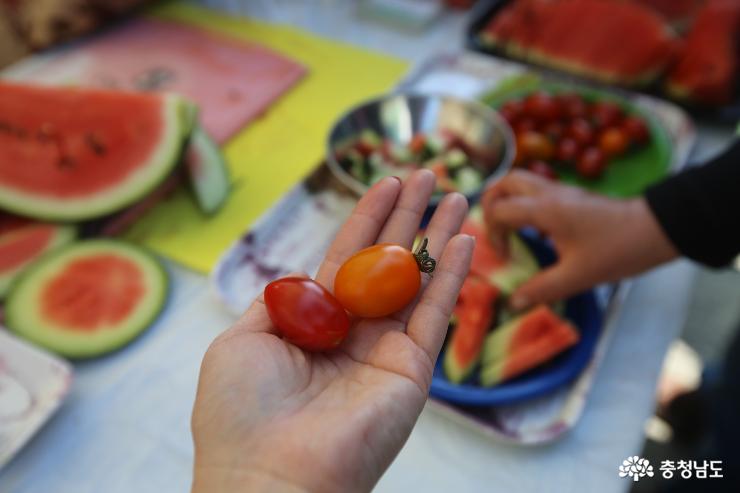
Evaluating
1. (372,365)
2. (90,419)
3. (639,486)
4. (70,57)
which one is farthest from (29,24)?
(639,486)

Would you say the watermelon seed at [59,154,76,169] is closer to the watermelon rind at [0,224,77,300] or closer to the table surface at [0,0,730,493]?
the watermelon rind at [0,224,77,300]

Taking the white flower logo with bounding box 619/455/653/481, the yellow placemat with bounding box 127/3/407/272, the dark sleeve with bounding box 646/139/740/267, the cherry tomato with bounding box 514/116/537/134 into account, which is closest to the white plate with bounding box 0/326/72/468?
the yellow placemat with bounding box 127/3/407/272

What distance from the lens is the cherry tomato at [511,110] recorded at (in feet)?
5.53

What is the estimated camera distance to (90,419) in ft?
3.51

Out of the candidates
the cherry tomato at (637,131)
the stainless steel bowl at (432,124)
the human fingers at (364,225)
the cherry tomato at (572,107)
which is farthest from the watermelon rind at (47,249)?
the cherry tomato at (637,131)

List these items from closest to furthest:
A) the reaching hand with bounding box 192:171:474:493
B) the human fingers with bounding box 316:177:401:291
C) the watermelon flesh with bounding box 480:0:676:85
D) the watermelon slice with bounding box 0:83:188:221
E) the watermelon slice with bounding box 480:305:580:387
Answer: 1. the reaching hand with bounding box 192:171:474:493
2. the human fingers with bounding box 316:177:401:291
3. the watermelon slice with bounding box 480:305:580:387
4. the watermelon slice with bounding box 0:83:188:221
5. the watermelon flesh with bounding box 480:0:676:85

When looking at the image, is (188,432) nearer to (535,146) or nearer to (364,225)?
(364,225)

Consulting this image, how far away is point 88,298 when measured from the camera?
3.97ft

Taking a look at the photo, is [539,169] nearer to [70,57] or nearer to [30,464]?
[30,464]

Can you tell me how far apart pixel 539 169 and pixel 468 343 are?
2.18 ft

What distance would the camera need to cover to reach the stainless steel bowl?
4.92ft

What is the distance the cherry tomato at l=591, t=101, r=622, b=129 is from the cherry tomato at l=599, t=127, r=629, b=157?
53mm

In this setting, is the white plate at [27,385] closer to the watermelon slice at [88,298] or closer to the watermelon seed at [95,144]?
the watermelon slice at [88,298]

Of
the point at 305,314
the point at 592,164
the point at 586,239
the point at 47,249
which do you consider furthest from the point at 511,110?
the point at 47,249
